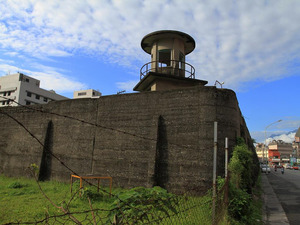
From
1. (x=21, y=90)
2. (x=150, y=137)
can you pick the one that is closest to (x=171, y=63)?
(x=150, y=137)

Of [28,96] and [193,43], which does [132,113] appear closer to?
[193,43]

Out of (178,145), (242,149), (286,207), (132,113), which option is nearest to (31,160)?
(132,113)

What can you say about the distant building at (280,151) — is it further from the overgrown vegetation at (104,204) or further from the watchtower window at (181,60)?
the overgrown vegetation at (104,204)

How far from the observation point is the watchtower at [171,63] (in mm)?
15695

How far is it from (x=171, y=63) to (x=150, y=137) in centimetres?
744

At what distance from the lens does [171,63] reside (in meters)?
16.8

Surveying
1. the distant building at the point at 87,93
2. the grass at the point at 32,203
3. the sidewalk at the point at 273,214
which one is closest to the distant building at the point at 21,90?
the distant building at the point at 87,93

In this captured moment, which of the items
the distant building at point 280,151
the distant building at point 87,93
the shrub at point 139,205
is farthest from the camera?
the distant building at point 280,151

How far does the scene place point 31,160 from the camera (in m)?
15.6

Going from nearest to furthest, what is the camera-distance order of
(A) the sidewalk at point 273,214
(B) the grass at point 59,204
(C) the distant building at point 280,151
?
(B) the grass at point 59,204, (A) the sidewalk at point 273,214, (C) the distant building at point 280,151

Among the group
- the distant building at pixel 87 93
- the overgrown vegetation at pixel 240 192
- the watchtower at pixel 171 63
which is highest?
the distant building at pixel 87 93

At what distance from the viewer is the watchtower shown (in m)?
15.7

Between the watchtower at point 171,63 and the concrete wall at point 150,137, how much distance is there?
389 centimetres

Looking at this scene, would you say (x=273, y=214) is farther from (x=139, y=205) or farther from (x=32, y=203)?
(x=32, y=203)
